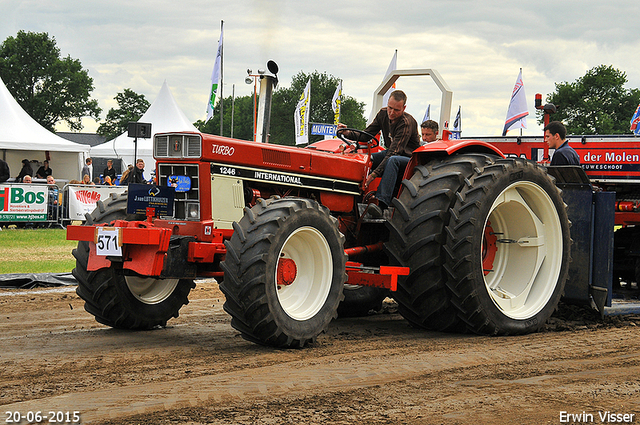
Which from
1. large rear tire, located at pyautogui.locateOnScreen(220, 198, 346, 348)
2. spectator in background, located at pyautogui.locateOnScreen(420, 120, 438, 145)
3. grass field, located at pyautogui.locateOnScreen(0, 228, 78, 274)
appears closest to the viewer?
large rear tire, located at pyautogui.locateOnScreen(220, 198, 346, 348)

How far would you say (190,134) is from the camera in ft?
18.7

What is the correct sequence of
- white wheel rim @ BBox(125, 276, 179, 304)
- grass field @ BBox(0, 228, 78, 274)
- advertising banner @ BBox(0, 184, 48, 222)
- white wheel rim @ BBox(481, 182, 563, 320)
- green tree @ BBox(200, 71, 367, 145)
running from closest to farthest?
white wheel rim @ BBox(125, 276, 179, 304) < white wheel rim @ BBox(481, 182, 563, 320) < grass field @ BBox(0, 228, 78, 274) < advertising banner @ BBox(0, 184, 48, 222) < green tree @ BBox(200, 71, 367, 145)

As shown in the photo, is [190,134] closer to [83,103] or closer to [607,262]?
[607,262]

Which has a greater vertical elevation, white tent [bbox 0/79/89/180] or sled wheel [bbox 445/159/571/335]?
white tent [bbox 0/79/89/180]

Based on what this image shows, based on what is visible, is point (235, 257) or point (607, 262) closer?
point (235, 257)

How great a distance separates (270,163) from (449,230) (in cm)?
164

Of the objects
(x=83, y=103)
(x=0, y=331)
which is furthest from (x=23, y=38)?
(x=0, y=331)

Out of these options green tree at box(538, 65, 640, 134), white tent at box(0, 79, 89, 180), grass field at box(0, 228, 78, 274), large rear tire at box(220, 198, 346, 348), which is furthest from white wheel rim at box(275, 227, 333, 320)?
green tree at box(538, 65, 640, 134)

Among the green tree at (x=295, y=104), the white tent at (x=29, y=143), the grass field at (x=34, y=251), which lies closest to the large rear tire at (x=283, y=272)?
the grass field at (x=34, y=251)

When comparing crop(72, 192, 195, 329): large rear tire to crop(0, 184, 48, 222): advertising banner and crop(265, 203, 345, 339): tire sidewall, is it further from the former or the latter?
crop(0, 184, 48, 222): advertising banner

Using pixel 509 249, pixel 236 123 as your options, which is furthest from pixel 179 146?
pixel 236 123

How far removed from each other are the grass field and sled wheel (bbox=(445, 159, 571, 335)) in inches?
264

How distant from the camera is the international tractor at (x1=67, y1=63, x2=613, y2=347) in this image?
526 cm

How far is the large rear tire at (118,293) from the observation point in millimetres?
5988
